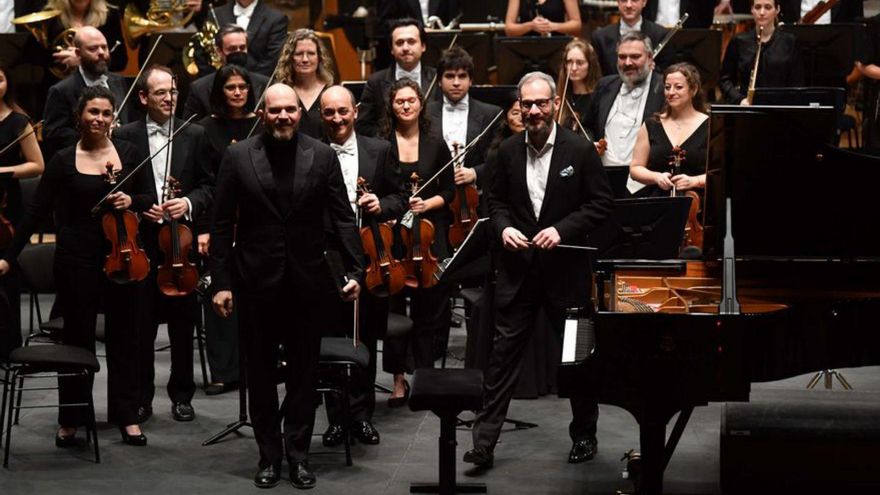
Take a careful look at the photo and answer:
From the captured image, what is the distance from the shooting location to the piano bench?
209 inches

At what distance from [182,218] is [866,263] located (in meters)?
3.26

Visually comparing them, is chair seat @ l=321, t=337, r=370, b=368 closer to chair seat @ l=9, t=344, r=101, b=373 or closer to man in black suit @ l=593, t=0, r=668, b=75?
chair seat @ l=9, t=344, r=101, b=373

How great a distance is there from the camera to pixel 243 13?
9.30 meters

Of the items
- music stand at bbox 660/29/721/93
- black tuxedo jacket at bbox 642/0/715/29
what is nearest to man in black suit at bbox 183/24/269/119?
music stand at bbox 660/29/721/93

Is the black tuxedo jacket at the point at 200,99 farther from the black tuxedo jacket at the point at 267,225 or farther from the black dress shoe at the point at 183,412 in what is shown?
the black tuxedo jacket at the point at 267,225

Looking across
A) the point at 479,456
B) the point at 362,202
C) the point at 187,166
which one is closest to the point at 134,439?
the point at 187,166

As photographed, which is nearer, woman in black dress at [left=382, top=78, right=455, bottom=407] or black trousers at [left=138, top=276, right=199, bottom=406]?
black trousers at [left=138, top=276, right=199, bottom=406]

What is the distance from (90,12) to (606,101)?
367 cm

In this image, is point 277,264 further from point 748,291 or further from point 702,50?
point 702,50

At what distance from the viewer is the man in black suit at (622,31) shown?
29.9 ft

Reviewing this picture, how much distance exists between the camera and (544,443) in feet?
21.4

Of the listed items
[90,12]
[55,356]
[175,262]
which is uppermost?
[90,12]

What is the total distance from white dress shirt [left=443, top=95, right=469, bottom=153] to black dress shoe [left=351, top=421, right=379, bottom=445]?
1.83 metres

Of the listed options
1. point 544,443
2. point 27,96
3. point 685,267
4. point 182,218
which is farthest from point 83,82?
point 685,267
